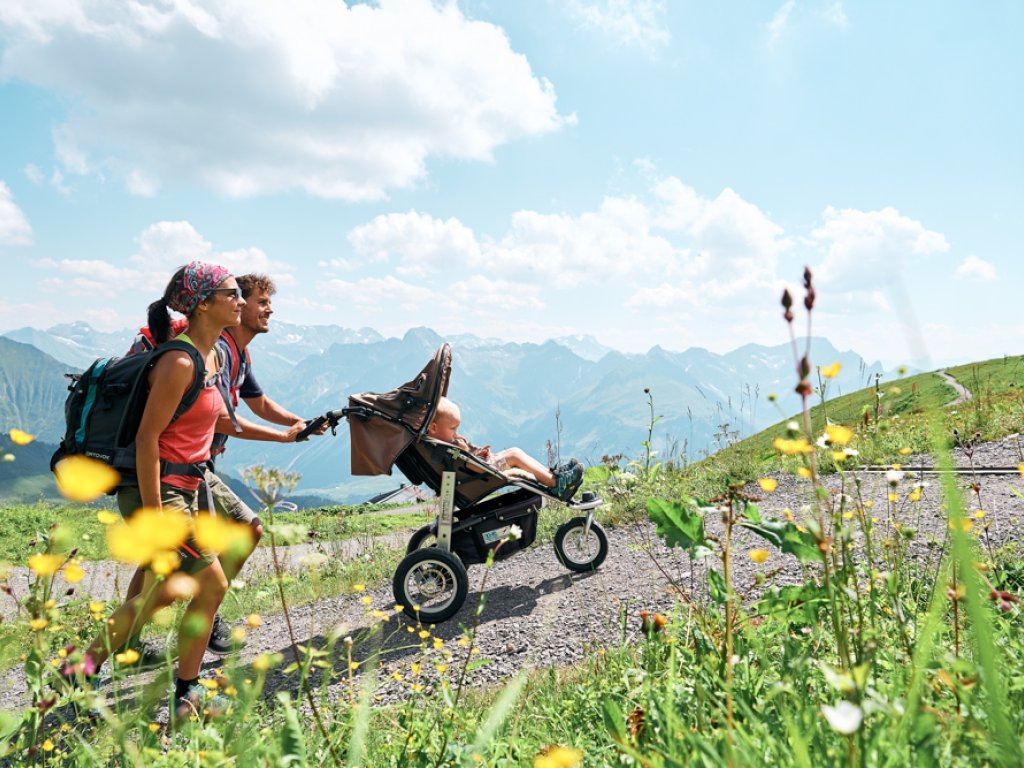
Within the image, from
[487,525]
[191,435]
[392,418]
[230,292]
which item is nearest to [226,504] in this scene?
[191,435]

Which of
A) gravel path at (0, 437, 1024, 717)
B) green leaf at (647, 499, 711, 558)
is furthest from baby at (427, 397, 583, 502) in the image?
green leaf at (647, 499, 711, 558)

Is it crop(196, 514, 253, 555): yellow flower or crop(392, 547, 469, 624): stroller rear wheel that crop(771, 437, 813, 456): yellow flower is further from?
crop(392, 547, 469, 624): stroller rear wheel

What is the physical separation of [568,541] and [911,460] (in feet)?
15.4

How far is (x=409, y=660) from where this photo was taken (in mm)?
4254

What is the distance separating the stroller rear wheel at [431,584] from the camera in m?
4.94

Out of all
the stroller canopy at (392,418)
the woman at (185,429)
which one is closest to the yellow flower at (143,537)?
the woman at (185,429)

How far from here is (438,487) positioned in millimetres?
5477

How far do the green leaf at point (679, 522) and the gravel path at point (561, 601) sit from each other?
3.52 ft

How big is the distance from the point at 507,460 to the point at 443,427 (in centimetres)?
86

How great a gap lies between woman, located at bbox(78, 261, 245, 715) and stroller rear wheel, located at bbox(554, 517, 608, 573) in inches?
127

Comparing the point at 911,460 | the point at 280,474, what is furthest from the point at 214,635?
the point at 911,460

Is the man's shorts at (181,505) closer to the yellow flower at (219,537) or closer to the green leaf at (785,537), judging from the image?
the yellow flower at (219,537)

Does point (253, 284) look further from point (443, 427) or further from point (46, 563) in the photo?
point (46, 563)

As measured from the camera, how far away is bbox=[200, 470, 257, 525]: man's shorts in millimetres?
3799
